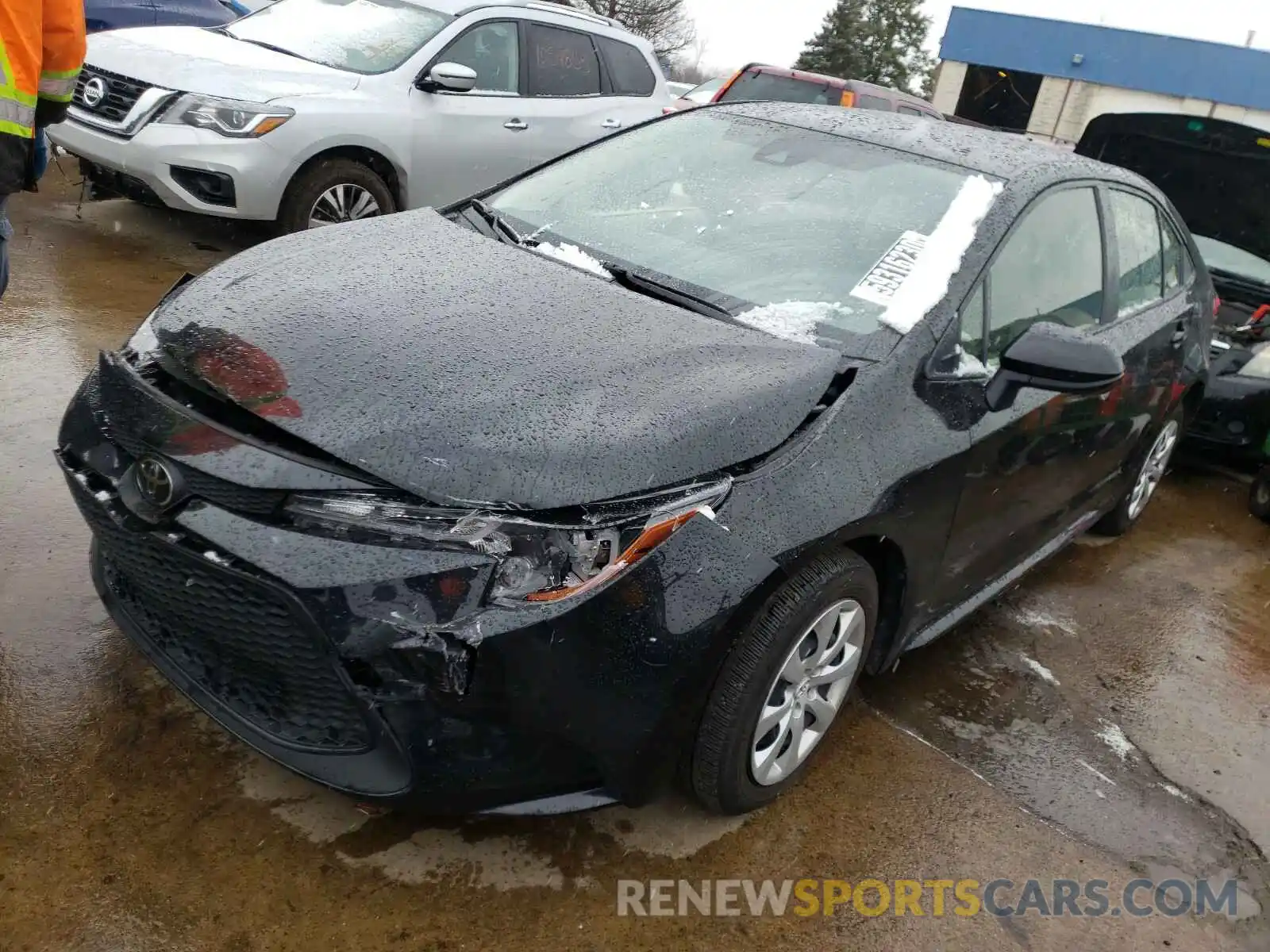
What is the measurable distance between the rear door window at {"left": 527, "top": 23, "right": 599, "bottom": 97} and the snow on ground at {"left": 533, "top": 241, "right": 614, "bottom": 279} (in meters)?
4.21

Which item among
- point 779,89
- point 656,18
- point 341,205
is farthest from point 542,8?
point 656,18

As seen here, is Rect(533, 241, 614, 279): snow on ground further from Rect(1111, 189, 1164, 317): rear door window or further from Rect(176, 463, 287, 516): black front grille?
Rect(1111, 189, 1164, 317): rear door window

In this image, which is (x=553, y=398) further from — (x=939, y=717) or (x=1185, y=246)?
(x=1185, y=246)

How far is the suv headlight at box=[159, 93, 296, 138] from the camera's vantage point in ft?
16.8

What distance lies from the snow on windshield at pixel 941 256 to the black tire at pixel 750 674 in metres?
0.68

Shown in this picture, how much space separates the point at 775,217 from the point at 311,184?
11.7 ft

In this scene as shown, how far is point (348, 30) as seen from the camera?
609 cm

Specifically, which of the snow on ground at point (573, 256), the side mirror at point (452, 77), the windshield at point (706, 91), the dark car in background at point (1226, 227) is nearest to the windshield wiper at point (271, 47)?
the side mirror at point (452, 77)

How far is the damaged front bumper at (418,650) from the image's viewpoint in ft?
5.80

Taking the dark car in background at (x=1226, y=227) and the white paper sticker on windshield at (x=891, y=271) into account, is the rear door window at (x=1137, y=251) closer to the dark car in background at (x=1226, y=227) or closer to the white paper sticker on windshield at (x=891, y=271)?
the white paper sticker on windshield at (x=891, y=271)

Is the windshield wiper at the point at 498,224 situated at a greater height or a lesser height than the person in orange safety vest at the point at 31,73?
lesser

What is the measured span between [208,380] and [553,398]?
0.71 meters

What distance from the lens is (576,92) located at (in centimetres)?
688

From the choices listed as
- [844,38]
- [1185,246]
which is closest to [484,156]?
[1185,246]
